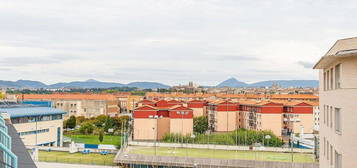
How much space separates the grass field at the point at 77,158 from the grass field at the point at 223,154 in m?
1.61

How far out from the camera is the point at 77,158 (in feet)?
59.0

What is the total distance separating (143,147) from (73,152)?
3.57m

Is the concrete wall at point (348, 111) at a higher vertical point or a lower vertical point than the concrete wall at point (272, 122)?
higher

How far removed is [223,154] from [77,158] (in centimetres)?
660

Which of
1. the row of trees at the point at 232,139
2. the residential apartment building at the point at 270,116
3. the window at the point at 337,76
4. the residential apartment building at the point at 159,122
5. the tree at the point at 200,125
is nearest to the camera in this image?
the window at the point at 337,76

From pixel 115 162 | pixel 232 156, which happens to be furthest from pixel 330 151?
pixel 232 156

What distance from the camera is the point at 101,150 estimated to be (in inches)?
788

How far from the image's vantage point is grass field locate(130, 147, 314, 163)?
1859cm

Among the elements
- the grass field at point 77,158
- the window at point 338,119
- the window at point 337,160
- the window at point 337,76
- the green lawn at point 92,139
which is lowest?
the green lawn at point 92,139

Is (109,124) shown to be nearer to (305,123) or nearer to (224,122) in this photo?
(224,122)

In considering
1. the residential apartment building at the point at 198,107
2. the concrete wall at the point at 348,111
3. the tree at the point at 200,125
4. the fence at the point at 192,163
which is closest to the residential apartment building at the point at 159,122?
the tree at the point at 200,125

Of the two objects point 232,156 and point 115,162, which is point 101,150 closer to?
point 115,162

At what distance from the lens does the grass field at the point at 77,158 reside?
17.2 m

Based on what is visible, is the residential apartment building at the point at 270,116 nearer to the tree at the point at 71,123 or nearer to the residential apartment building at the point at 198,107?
the residential apartment building at the point at 198,107
